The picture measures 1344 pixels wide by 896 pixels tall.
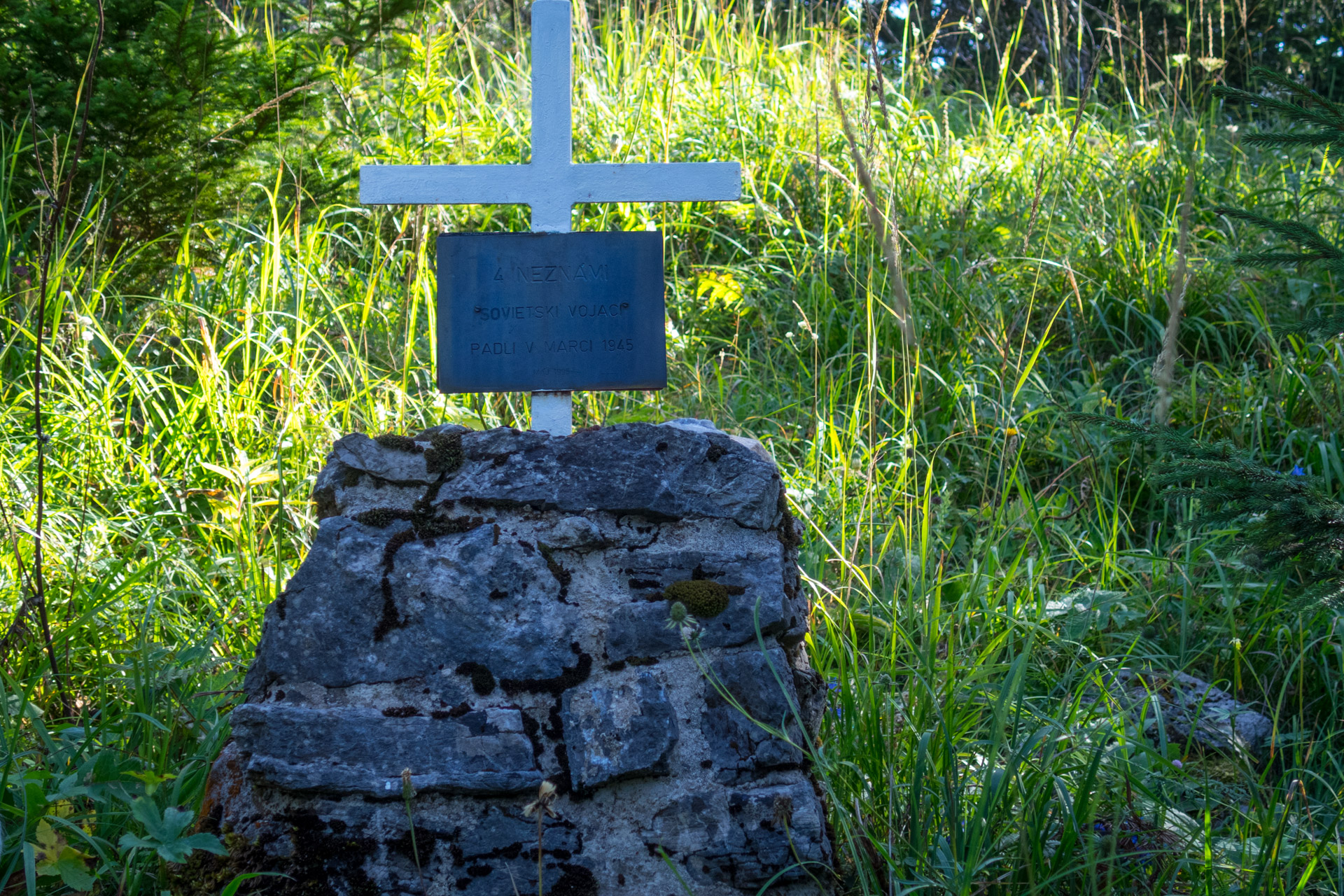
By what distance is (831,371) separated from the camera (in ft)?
12.0

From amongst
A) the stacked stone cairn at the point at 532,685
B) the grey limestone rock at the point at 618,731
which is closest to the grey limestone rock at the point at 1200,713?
the stacked stone cairn at the point at 532,685

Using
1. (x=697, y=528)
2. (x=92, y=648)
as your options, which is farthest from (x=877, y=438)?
(x=92, y=648)

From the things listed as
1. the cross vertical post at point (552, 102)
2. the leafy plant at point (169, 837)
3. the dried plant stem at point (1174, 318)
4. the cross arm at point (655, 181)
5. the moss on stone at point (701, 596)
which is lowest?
the leafy plant at point (169, 837)

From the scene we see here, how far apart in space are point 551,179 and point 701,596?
1106 mm

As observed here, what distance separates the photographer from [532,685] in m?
1.78

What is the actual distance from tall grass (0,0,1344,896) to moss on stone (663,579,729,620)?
0.33 metres

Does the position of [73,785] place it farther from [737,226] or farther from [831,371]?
[737,226]

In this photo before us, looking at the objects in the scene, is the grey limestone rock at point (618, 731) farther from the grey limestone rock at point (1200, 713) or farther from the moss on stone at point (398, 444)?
the grey limestone rock at point (1200, 713)

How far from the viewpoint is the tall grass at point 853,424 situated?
1860 mm

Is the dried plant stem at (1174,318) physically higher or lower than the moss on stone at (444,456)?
higher

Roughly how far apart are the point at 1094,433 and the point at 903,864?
2297 mm

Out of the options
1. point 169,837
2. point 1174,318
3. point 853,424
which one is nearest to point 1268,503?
point 1174,318

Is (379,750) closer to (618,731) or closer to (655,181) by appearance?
(618,731)

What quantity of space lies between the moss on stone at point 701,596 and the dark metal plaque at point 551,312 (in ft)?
1.91
